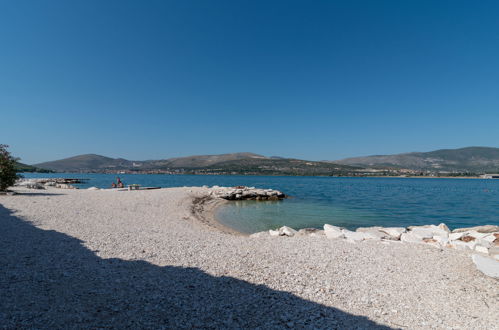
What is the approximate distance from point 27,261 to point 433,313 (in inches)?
391

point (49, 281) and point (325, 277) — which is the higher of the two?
point (49, 281)

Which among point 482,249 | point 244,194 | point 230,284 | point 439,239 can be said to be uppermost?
point 230,284

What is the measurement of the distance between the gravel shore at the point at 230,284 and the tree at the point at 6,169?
524 inches

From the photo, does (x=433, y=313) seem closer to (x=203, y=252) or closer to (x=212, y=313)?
(x=212, y=313)

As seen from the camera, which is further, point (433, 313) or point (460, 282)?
point (460, 282)

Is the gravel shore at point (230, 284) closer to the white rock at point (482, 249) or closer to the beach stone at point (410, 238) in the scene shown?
the white rock at point (482, 249)

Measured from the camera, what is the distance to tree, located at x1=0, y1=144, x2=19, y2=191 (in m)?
19.4

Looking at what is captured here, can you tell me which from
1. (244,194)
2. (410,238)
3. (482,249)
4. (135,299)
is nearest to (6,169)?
(135,299)

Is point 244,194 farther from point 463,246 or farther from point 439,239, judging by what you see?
point 463,246

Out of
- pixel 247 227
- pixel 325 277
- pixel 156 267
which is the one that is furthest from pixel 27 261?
pixel 247 227

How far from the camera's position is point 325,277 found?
663cm

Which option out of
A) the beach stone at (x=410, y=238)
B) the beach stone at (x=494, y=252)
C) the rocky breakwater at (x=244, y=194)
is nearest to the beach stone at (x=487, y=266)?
the beach stone at (x=494, y=252)

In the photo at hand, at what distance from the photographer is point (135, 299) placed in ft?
16.3

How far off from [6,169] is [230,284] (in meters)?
23.3
